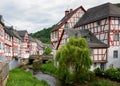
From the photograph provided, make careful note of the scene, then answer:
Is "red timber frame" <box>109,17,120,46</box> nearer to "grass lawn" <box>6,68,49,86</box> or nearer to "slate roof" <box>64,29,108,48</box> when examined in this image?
"slate roof" <box>64,29,108,48</box>

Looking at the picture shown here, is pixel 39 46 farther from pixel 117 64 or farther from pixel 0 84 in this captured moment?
pixel 0 84

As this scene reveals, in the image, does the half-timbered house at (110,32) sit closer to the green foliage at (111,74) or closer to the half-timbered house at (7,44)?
the green foliage at (111,74)

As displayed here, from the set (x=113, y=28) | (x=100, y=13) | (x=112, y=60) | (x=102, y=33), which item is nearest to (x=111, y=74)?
(x=112, y=60)

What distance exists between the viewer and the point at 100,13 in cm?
4747

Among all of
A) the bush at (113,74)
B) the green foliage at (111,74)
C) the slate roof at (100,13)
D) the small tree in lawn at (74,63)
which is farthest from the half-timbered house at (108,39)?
the small tree in lawn at (74,63)

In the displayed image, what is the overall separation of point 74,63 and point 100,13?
55.1 feet

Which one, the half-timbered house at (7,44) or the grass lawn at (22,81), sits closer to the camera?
the grass lawn at (22,81)

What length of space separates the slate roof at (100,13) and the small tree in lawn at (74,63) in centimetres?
1202

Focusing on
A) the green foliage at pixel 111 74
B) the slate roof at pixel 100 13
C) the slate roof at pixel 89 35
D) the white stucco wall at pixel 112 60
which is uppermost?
the slate roof at pixel 100 13

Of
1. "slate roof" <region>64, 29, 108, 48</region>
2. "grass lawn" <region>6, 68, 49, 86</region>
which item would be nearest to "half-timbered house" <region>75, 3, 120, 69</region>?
"slate roof" <region>64, 29, 108, 48</region>

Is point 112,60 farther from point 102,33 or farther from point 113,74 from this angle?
point 113,74

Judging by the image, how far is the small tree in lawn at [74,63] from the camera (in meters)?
33.5

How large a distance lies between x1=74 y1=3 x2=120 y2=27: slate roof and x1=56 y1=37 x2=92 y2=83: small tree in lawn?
1202cm

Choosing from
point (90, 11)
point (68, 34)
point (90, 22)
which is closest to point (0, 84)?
point (68, 34)
